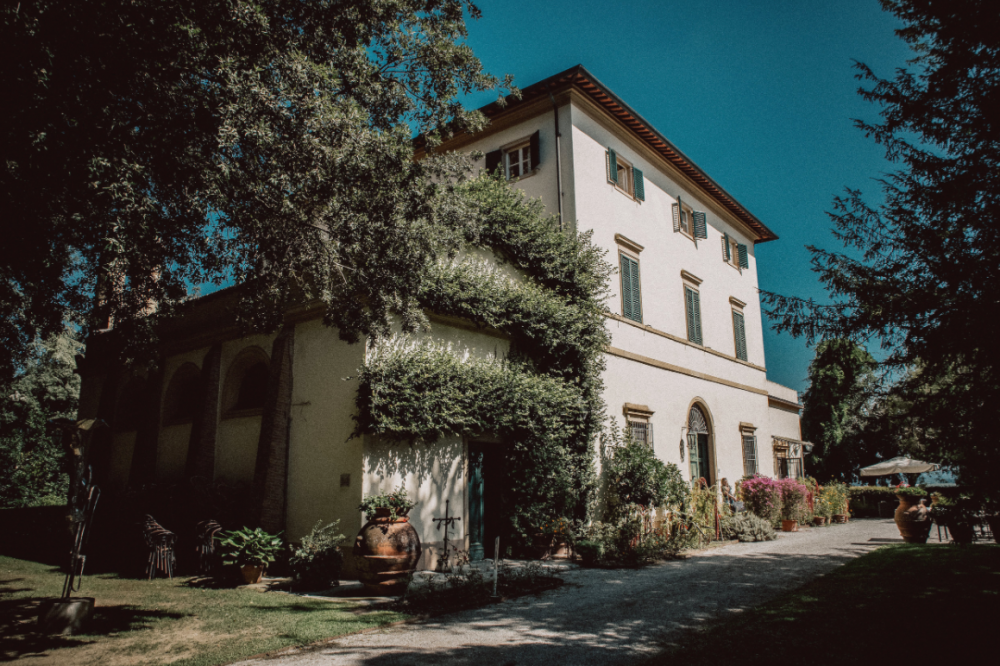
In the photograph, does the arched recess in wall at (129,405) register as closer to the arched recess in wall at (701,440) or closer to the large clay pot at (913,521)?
the arched recess in wall at (701,440)

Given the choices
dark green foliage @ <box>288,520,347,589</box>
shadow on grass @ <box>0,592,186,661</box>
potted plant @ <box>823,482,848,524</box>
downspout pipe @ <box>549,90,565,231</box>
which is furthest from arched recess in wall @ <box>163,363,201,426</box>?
potted plant @ <box>823,482,848,524</box>

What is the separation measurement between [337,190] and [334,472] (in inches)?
200

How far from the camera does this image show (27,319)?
7988 millimetres

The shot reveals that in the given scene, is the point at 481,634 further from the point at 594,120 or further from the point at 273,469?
the point at 594,120

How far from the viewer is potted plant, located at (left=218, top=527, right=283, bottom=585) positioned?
923cm

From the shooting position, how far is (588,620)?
6.58 m

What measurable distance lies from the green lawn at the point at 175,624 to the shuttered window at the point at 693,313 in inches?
560

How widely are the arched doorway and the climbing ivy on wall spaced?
5.37 metres

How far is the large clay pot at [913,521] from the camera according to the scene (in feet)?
43.6

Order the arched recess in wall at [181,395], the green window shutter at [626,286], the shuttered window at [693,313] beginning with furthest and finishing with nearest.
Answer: the shuttered window at [693,313] < the green window shutter at [626,286] < the arched recess in wall at [181,395]

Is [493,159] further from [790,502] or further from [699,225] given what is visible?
[790,502]

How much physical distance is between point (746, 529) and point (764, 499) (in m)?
2.78

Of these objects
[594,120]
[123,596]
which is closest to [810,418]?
[594,120]

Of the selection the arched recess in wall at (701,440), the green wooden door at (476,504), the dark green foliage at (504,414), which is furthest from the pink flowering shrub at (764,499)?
the green wooden door at (476,504)
